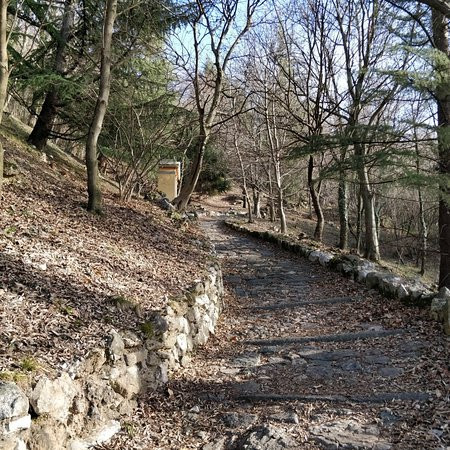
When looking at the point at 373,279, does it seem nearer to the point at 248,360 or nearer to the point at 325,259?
the point at 325,259

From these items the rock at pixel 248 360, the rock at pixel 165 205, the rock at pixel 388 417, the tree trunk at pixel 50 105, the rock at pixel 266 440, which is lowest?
the rock at pixel 248 360

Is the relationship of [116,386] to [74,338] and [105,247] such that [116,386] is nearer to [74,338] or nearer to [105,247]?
[74,338]

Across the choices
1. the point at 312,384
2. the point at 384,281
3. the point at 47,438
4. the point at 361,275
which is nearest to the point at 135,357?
the point at 47,438

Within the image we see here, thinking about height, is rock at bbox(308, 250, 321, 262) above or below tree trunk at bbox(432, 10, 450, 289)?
below

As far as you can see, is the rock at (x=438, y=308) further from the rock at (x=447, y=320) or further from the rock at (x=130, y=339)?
the rock at (x=130, y=339)

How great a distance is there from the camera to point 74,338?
11.3ft

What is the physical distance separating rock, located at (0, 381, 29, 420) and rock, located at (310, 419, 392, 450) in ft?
6.59

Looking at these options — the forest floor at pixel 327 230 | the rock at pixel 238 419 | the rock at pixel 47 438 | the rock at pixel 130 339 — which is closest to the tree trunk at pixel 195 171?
the rock at pixel 130 339

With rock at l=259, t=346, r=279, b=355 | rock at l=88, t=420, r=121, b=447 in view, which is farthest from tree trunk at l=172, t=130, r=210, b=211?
rock at l=88, t=420, r=121, b=447

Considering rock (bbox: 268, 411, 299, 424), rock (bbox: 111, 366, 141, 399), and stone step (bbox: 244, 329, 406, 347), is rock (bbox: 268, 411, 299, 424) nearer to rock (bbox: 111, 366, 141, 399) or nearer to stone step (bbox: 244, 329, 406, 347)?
rock (bbox: 111, 366, 141, 399)

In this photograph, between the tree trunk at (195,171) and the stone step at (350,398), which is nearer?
the stone step at (350,398)

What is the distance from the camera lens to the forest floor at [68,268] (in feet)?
10.7

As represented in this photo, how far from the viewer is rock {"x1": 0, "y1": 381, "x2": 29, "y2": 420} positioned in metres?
2.42

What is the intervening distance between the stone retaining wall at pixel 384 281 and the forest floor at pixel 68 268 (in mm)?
2805
